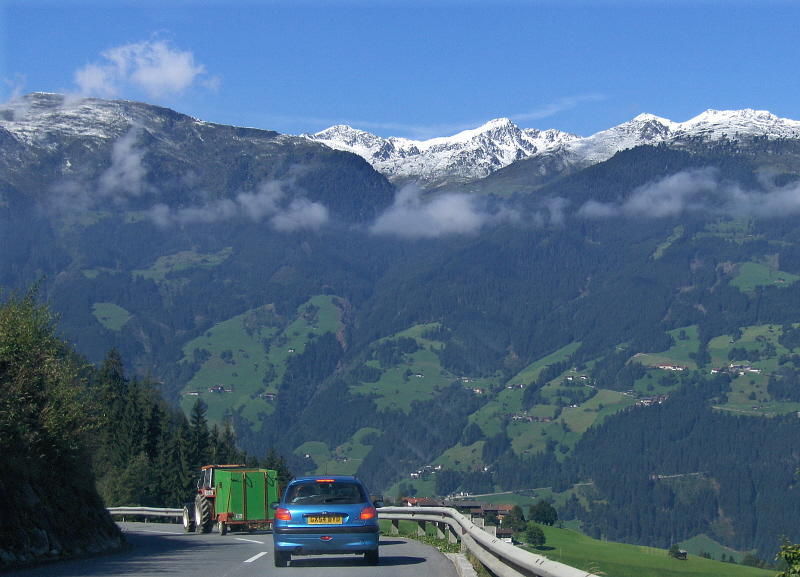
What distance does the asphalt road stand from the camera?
22000 millimetres

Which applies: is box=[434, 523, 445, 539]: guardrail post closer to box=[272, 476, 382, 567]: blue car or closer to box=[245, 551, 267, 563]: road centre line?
box=[245, 551, 267, 563]: road centre line

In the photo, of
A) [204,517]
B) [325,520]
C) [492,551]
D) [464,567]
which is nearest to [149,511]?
[204,517]

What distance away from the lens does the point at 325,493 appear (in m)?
24.2

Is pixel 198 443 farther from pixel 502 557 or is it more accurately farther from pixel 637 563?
pixel 502 557

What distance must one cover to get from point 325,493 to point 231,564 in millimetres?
2600

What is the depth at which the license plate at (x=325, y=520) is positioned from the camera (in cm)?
2352

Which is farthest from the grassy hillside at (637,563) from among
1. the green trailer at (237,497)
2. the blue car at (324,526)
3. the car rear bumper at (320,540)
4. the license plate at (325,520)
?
the license plate at (325,520)

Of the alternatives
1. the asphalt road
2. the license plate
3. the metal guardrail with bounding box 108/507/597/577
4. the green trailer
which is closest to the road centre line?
the asphalt road

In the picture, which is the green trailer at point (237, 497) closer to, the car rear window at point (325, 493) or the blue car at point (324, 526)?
the car rear window at point (325, 493)

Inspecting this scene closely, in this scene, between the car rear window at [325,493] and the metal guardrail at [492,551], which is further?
the car rear window at [325,493]

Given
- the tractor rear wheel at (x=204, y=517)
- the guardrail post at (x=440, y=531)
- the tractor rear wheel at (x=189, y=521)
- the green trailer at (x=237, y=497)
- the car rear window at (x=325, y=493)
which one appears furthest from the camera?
the tractor rear wheel at (x=189, y=521)

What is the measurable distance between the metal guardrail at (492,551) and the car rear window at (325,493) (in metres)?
2.58

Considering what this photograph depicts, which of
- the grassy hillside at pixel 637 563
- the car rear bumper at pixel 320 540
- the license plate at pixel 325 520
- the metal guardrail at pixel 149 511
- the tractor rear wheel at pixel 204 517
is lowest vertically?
the grassy hillside at pixel 637 563

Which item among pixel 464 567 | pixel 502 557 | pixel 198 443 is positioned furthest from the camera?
pixel 198 443
